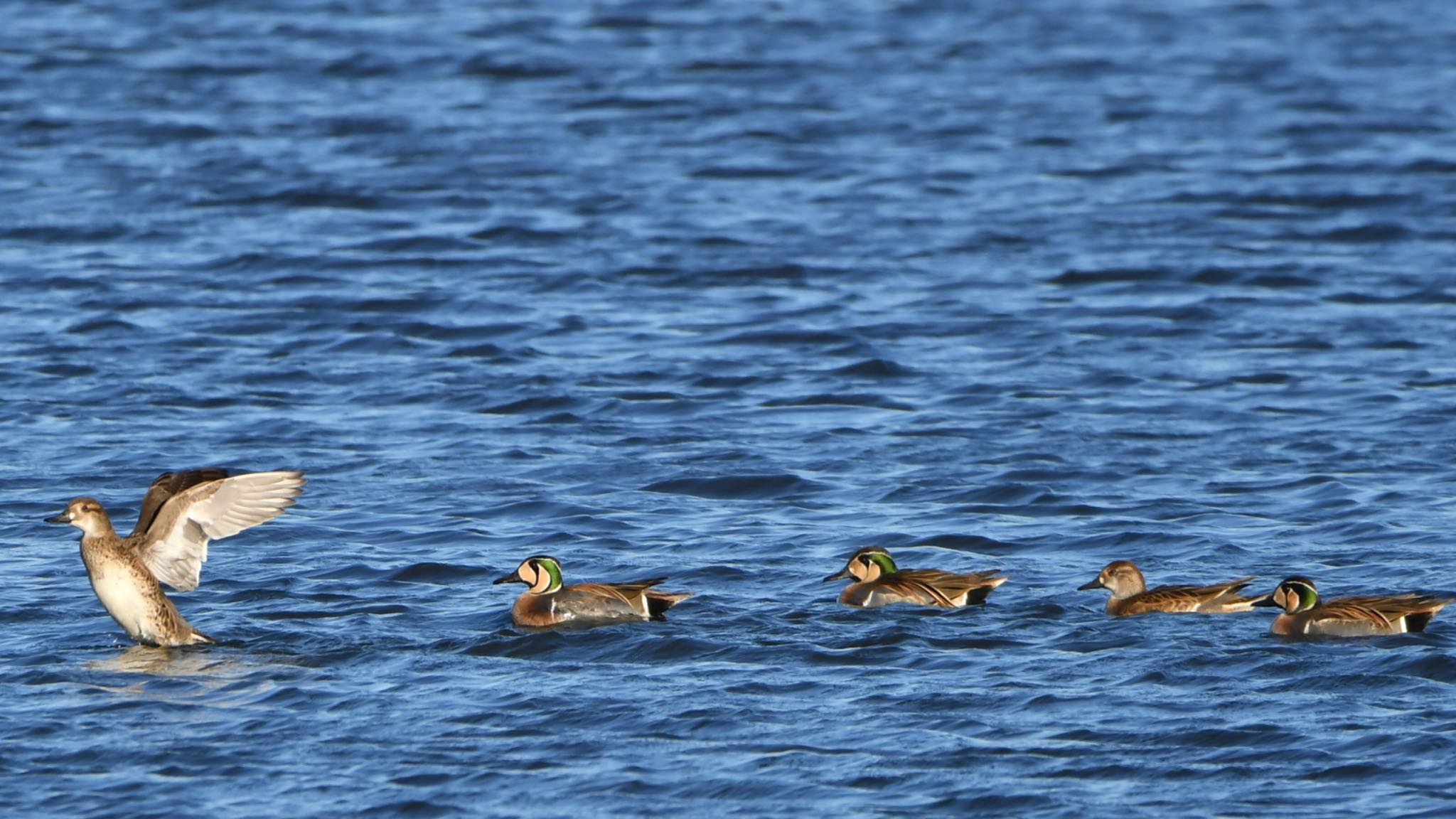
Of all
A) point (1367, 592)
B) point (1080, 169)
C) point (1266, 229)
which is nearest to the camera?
point (1367, 592)

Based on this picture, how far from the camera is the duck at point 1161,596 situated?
11586 millimetres

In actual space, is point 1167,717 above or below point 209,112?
below

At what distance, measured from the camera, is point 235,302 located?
2005 centimetres

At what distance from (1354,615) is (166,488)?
5.93 metres

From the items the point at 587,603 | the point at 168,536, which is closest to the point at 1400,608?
the point at 587,603

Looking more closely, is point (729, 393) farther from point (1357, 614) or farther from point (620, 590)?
point (1357, 614)

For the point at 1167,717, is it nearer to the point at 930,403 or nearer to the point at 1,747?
the point at 1,747

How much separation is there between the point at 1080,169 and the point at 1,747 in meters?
17.9

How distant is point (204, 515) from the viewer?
11.6m

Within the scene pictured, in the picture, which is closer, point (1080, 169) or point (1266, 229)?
point (1266, 229)

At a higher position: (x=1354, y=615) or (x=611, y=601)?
(x=611, y=601)

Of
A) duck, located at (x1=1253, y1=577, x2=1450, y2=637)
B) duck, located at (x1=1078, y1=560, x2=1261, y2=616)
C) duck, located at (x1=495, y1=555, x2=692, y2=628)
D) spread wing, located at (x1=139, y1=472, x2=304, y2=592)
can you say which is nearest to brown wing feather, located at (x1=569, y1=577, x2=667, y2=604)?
duck, located at (x1=495, y1=555, x2=692, y2=628)

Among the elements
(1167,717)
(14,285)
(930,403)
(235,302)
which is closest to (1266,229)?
(930,403)

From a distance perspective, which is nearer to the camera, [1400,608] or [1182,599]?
[1400,608]
